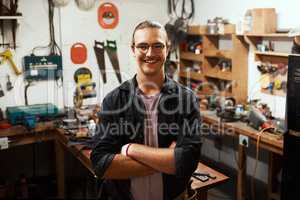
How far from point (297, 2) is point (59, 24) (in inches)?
92.9

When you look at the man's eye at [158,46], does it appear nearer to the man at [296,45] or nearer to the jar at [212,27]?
the man at [296,45]

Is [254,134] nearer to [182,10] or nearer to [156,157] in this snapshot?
[156,157]

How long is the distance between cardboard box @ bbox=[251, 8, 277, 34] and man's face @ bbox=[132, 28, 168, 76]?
1913 mm

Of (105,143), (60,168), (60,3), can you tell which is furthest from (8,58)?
(105,143)

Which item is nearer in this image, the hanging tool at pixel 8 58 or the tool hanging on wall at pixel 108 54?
the hanging tool at pixel 8 58

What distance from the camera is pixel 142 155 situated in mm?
1498

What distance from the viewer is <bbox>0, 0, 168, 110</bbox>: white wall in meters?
3.50

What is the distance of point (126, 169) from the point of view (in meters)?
1.51

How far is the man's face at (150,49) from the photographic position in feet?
4.78

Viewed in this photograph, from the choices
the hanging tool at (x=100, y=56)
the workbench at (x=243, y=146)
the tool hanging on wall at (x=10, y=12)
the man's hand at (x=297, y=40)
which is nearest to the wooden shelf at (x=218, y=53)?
the workbench at (x=243, y=146)

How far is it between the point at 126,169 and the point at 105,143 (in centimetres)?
15

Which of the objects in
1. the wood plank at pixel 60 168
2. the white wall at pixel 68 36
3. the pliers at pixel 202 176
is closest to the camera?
the pliers at pixel 202 176

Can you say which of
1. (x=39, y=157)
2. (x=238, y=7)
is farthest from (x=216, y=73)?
(x=39, y=157)

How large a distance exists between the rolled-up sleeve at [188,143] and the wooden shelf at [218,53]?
84.4 inches
